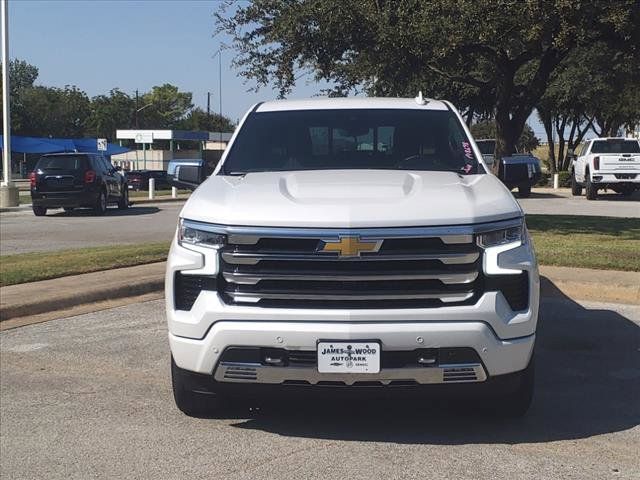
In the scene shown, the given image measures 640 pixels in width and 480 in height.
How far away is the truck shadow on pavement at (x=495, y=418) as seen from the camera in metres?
4.52

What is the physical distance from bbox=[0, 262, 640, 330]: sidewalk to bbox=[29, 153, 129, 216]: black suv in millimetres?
12875

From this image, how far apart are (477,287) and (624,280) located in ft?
16.6

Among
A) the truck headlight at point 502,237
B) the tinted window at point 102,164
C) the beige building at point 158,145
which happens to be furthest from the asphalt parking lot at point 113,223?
the beige building at point 158,145

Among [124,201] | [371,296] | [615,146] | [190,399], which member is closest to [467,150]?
[371,296]

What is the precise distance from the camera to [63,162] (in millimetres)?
21984

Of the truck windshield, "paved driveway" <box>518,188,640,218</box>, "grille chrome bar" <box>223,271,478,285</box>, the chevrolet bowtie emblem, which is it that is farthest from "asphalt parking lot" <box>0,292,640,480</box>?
"paved driveway" <box>518,188,640,218</box>

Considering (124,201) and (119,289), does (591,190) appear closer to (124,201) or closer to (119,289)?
(124,201)

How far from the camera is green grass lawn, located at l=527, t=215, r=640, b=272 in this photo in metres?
9.52

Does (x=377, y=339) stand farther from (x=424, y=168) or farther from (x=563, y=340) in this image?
(x=563, y=340)

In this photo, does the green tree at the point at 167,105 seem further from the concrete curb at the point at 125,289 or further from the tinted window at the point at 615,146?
the concrete curb at the point at 125,289

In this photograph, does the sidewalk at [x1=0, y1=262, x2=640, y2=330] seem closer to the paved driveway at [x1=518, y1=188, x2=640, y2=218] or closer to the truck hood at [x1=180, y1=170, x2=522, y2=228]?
Result: the truck hood at [x1=180, y1=170, x2=522, y2=228]

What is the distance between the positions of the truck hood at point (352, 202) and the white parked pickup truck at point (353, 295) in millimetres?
11

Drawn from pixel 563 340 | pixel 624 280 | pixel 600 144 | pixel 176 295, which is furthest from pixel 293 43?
pixel 600 144

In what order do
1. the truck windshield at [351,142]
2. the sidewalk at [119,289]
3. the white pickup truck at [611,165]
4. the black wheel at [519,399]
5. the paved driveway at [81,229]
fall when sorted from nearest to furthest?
the black wheel at [519,399] < the truck windshield at [351,142] < the sidewalk at [119,289] < the paved driveway at [81,229] < the white pickup truck at [611,165]
